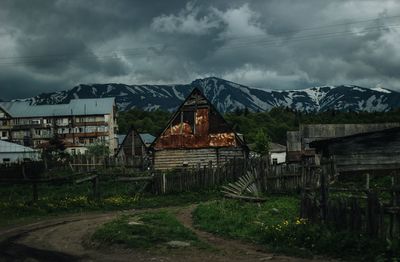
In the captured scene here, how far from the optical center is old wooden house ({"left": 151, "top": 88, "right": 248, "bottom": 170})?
134 ft

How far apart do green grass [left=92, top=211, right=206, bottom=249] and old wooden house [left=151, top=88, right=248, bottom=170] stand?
23367 millimetres

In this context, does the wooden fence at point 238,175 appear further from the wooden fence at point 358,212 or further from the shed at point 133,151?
the shed at point 133,151

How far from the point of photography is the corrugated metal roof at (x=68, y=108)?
12962 centimetres

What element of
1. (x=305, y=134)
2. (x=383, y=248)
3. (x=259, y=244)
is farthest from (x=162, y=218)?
(x=305, y=134)

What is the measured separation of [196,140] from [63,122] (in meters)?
97.7

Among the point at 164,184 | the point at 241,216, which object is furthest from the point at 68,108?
the point at 241,216

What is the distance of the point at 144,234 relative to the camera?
48.8 feet

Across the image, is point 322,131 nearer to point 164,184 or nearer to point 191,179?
point 191,179

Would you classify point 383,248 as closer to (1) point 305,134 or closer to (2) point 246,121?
(1) point 305,134

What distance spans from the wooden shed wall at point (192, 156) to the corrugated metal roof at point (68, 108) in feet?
294

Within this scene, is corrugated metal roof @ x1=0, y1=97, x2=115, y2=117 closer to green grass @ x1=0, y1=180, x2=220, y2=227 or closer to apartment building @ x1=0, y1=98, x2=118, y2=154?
apartment building @ x1=0, y1=98, x2=118, y2=154

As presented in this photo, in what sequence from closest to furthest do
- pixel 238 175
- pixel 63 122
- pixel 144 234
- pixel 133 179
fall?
pixel 144 234
pixel 133 179
pixel 238 175
pixel 63 122

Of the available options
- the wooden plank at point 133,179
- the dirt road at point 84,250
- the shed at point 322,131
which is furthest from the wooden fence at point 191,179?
the shed at point 322,131

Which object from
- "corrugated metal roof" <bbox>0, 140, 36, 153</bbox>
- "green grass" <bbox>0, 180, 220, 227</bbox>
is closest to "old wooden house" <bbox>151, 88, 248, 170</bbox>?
"green grass" <bbox>0, 180, 220, 227</bbox>
